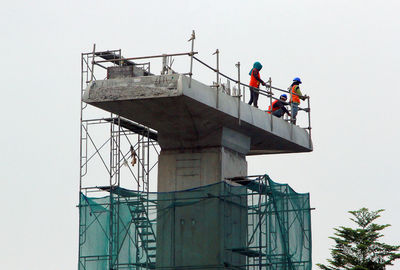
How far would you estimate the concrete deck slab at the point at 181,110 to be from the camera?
116ft

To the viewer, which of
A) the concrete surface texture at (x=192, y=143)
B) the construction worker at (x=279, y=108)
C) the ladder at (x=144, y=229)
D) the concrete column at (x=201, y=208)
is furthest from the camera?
the construction worker at (x=279, y=108)

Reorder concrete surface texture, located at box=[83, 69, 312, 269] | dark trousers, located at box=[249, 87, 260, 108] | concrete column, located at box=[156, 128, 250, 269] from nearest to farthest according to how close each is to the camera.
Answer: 1. concrete surface texture, located at box=[83, 69, 312, 269]
2. concrete column, located at box=[156, 128, 250, 269]
3. dark trousers, located at box=[249, 87, 260, 108]

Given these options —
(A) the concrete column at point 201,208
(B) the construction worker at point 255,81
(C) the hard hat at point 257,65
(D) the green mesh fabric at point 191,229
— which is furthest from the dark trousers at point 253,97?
(D) the green mesh fabric at point 191,229

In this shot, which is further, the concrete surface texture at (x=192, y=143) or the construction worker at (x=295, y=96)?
the construction worker at (x=295, y=96)

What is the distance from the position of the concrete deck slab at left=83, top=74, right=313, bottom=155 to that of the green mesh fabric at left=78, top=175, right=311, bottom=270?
1576 millimetres

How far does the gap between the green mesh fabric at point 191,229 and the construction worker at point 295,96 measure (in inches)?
125

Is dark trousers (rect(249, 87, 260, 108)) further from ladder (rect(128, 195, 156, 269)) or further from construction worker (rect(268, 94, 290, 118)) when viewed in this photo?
ladder (rect(128, 195, 156, 269))

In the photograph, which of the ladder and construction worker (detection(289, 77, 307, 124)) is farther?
construction worker (detection(289, 77, 307, 124))

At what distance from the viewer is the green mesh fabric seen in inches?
1457

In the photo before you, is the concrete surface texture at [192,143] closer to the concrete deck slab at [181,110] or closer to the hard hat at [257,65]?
the concrete deck slab at [181,110]

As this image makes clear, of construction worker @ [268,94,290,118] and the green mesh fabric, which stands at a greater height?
construction worker @ [268,94,290,118]

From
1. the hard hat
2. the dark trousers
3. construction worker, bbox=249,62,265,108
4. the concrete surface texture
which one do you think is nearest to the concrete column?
the concrete surface texture

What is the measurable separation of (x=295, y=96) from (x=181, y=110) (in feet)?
22.8

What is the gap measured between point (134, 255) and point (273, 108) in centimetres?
675
